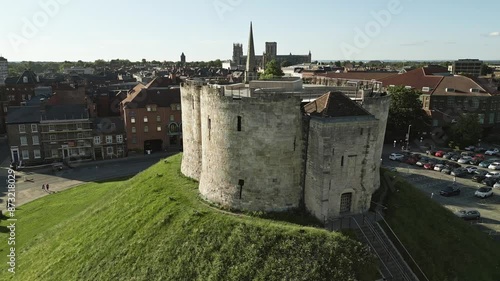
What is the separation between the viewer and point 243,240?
25.5 m

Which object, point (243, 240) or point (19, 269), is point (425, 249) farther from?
point (19, 269)

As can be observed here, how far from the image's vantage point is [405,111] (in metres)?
71.6

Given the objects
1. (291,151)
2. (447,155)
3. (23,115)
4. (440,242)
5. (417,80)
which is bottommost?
(447,155)

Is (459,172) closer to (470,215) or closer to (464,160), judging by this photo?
(464,160)

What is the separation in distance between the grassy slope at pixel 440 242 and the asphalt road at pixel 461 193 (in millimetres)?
7739

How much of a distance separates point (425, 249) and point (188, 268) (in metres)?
17.9

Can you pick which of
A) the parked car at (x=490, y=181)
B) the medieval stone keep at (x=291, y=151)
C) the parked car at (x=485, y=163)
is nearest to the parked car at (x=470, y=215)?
the parked car at (x=490, y=181)

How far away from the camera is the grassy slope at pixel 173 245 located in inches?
930

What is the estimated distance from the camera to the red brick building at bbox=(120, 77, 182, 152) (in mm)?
71875

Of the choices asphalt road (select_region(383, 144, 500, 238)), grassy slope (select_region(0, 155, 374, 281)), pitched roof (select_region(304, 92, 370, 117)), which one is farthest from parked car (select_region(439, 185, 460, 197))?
grassy slope (select_region(0, 155, 374, 281))

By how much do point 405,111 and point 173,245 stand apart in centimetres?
5892

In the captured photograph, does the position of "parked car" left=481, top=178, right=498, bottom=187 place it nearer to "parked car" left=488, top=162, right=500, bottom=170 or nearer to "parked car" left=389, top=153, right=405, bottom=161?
"parked car" left=488, top=162, right=500, bottom=170

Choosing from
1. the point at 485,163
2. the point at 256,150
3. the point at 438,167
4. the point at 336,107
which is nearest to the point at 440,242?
the point at 336,107

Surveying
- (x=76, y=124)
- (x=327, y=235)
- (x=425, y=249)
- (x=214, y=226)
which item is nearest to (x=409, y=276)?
(x=425, y=249)
